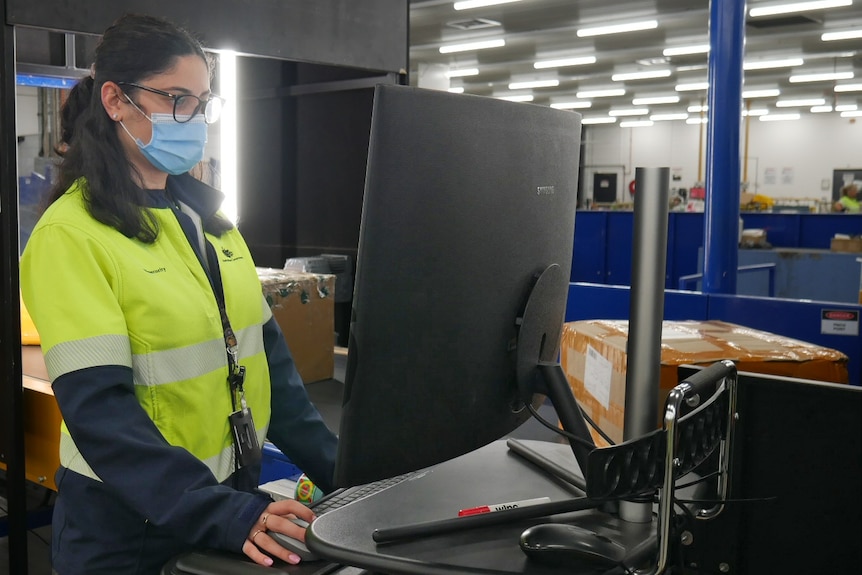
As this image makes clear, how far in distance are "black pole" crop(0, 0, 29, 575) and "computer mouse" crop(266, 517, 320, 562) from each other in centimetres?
160

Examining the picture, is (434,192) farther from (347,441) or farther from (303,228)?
(303,228)

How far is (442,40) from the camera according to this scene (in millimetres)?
11492

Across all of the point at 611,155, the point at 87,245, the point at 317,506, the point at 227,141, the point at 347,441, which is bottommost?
the point at 317,506

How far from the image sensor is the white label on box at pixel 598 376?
158cm

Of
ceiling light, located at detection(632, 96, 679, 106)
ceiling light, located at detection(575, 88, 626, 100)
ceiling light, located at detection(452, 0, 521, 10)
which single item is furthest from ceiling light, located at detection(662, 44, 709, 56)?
ceiling light, located at detection(632, 96, 679, 106)

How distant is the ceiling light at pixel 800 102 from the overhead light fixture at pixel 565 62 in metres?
7.12

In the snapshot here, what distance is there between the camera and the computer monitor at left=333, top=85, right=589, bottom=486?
0.77 m

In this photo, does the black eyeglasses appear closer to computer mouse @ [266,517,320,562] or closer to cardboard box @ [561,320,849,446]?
computer mouse @ [266,517,320,562]

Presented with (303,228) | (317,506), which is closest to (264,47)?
(303,228)

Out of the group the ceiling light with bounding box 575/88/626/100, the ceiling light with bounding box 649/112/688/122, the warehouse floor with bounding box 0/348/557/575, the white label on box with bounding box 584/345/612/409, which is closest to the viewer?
the white label on box with bounding box 584/345/612/409

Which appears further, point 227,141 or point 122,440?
point 227,141

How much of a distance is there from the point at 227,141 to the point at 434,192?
3690mm

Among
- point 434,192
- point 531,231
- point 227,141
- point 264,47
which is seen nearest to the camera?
point 434,192

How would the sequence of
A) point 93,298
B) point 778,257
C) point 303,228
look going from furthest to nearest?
1. point 778,257
2. point 303,228
3. point 93,298
